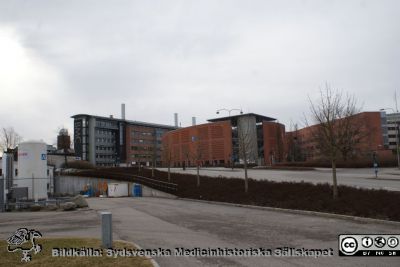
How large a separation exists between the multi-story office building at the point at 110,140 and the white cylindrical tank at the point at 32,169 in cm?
8474

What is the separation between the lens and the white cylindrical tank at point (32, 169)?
110 feet

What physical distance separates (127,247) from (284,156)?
271 feet

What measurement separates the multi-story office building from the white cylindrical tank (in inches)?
3336

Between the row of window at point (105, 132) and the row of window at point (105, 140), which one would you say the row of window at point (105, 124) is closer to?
the row of window at point (105, 132)

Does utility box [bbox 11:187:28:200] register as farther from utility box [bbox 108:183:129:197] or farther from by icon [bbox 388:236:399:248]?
by icon [bbox 388:236:399:248]

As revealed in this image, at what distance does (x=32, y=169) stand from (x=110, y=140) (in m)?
103

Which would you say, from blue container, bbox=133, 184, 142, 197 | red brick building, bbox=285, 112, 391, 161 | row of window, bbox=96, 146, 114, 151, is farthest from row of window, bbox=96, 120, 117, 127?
blue container, bbox=133, 184, 142, 197

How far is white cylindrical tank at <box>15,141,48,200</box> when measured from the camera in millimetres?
33625

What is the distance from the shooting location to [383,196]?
1739 centimetres

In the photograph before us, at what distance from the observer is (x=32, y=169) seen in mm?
34406

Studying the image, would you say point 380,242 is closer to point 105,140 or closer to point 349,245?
point 349,245

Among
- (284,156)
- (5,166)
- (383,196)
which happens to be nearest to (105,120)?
(284,156)

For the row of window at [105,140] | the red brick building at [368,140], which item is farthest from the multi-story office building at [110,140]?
the red brick building at [368,140]

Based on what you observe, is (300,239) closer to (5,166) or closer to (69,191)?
(5,166)
